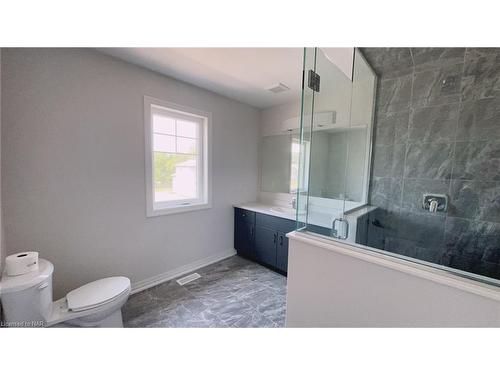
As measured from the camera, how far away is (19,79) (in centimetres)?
144

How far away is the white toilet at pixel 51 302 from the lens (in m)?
1.16

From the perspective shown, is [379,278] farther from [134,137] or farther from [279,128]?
[279,128]

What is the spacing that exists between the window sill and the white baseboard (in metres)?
0.69

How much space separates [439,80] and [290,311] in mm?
2252

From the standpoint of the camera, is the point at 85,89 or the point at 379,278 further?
the point at 85,89

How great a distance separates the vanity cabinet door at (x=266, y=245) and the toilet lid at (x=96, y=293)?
154 centimetres

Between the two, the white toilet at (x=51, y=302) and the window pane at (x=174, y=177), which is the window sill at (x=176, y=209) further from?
the white toilet at (x=51, y=302)

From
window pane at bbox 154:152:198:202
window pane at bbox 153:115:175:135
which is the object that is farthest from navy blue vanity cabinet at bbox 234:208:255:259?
window pane at bbox 153:115:175:135

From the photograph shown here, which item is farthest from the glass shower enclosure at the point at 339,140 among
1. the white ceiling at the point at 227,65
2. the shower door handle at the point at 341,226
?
the white ceiling at the point at 227,65

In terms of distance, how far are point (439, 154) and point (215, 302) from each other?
2453mm

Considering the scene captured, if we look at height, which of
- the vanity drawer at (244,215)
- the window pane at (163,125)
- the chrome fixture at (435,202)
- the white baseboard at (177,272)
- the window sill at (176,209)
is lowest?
the white baseboard at (177,272)

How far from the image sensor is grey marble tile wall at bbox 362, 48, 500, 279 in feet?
5.25

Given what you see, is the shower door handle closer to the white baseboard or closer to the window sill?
the window sill
